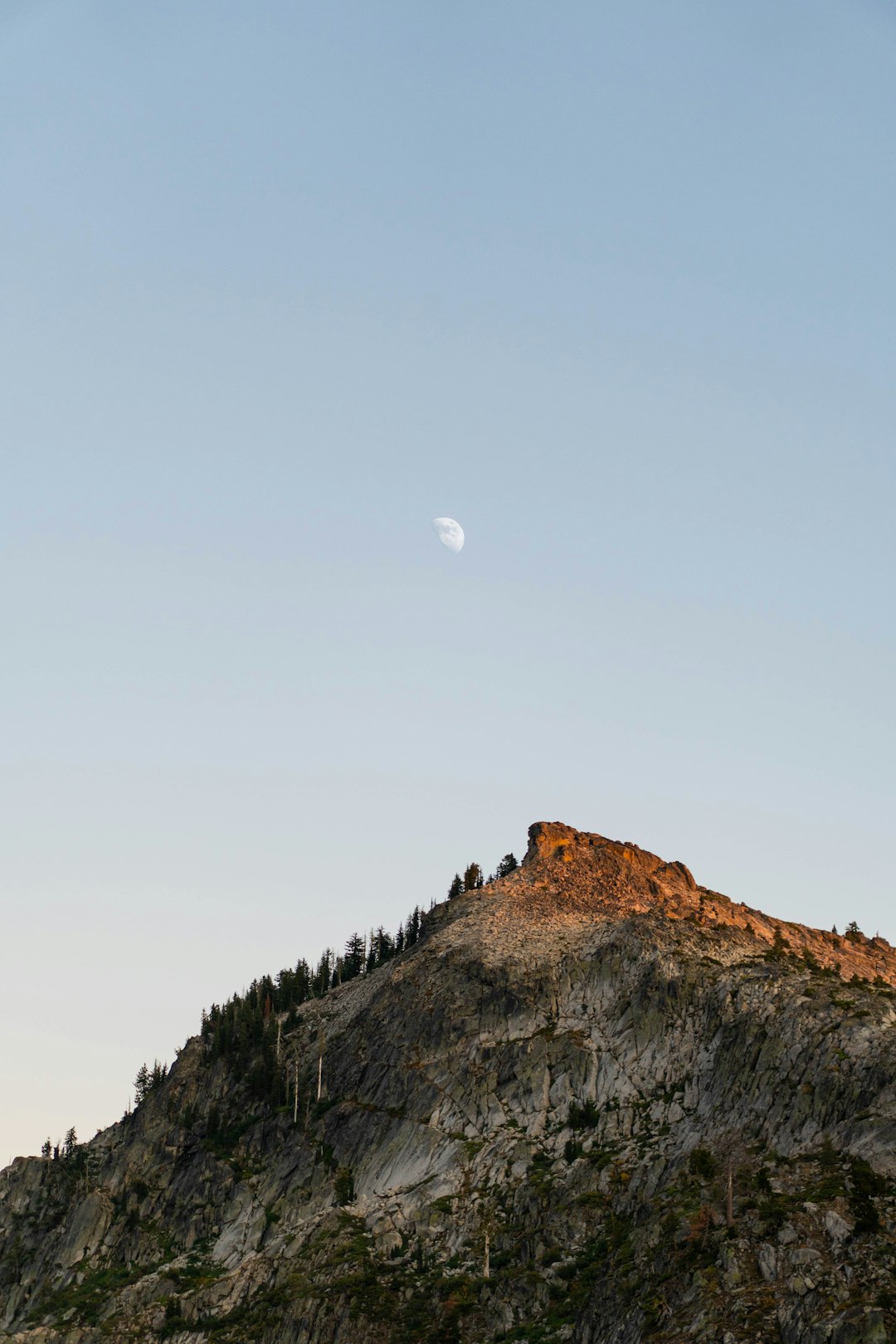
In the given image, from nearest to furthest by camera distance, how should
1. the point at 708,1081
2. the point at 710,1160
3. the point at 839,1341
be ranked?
the point at 839,1341
the point at 710,1160
the point at 708,1081

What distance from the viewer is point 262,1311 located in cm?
13925

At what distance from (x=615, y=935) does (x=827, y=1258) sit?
7805cm

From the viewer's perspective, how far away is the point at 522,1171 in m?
147

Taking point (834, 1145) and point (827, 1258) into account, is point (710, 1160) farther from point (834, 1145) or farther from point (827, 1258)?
point (827, 1258)

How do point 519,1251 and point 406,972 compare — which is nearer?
point 519,1251

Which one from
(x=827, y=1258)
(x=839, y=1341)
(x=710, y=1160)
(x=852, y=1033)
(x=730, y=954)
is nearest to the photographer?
(x=839, y=1341)

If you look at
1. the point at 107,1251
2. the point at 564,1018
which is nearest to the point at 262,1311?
the point at 107,1251

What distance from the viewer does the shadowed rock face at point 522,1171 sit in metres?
111

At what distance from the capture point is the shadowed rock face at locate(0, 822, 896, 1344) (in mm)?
111375

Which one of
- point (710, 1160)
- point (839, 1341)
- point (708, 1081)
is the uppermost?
point (708, 1081)

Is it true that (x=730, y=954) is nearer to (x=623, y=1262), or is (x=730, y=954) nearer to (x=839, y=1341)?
(x=623, y=1262)

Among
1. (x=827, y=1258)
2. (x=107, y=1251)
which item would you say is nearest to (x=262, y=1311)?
(x=107, y=1251)

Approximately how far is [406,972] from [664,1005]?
42014 mm

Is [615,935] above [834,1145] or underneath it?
above
